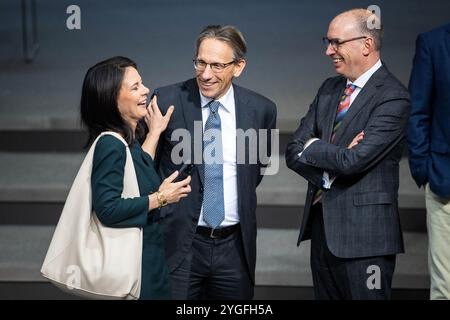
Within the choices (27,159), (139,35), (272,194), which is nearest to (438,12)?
(139,35)

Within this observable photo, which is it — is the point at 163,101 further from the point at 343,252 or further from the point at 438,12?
the point at 438,12

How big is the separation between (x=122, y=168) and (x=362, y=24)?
1.05 metres

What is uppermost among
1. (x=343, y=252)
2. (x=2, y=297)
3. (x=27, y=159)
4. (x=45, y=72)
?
(x=45, y=72)

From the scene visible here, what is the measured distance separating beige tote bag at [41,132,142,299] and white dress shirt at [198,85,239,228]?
0.47 meters

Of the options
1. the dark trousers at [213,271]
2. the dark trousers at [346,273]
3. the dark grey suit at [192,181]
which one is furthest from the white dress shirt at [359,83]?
the dark trousers at [213,271]

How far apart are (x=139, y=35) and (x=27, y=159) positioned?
150 centimetres

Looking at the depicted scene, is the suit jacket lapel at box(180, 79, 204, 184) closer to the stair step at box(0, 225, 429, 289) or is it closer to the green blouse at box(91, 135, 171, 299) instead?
the green blouse at box(91, 135, 171, 299)

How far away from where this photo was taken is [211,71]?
3.42 meters

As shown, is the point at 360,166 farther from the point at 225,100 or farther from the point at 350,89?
the point at 225,100

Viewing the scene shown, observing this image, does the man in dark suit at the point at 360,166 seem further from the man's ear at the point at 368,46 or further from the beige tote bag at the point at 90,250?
the beige tote bag at the point at 90,250

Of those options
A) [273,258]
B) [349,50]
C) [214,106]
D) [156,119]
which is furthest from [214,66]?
[273,258]

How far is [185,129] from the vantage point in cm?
351

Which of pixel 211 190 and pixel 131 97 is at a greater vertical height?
pixel 131 97

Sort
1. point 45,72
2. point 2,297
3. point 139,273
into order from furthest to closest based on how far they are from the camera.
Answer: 1. point 45,72
2. point 2,297
3. point 139,273
